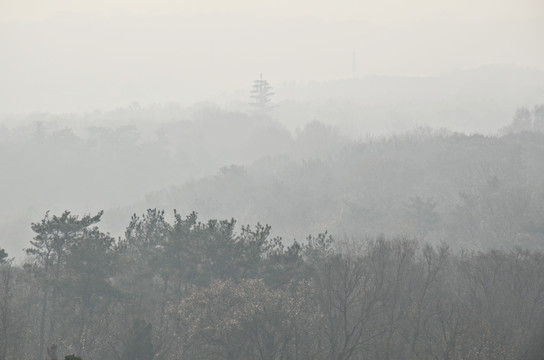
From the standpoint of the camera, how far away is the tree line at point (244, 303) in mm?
27141

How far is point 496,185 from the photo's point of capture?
75.6 m

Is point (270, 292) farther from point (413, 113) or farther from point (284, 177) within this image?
point (413, 113)

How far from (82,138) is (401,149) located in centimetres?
8238

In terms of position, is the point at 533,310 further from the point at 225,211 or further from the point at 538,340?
Result: the point at 225,211

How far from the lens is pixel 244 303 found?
92.1 feet

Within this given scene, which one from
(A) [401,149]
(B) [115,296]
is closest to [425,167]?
(A) [401,149]

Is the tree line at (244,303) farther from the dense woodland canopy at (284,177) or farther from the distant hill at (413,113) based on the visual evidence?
the distant hill at (413,113)

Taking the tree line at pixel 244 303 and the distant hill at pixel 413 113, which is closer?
the tree line at pixel 244 303

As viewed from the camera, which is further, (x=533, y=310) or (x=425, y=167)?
(x=425, y=167)

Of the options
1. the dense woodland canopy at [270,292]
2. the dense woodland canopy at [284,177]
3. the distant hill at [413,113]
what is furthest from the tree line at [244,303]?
the distant hill at [413,113]

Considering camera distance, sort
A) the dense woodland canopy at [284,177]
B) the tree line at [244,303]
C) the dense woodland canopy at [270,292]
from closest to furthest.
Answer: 1. the tree line at [244,303]
2. the dense woodland canopy at [270,292]
3. the dense woodland canopy at [284,177]

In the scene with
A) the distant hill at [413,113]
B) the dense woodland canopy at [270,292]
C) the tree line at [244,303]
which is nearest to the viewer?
the tree line at [244,303]

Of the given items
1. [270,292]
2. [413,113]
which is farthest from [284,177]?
[413,113]

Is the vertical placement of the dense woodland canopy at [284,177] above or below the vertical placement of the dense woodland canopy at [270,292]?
above
